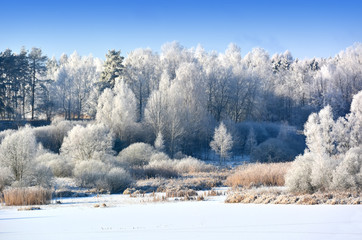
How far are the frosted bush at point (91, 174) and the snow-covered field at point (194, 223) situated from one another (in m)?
11.5

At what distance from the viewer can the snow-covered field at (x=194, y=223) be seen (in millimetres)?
9297

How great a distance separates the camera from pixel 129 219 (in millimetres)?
12344

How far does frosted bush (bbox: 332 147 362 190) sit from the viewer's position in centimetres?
1786

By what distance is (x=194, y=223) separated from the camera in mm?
11055

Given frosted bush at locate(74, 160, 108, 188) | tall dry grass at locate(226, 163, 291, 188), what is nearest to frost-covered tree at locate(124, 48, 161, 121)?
frosted bush at locate(74, 160, 108, 188)

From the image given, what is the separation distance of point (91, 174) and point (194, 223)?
17.1m

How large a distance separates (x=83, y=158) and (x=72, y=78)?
1295 inches

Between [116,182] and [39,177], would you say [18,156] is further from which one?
[116,182]

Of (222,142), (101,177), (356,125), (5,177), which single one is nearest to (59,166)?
(101,177)

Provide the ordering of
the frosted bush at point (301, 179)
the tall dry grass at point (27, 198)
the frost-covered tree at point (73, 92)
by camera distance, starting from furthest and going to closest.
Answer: the frost-covered tree at point (73, 92) → the frosted bush at point (301, 179) → the tall dry grass at point (27, 198)

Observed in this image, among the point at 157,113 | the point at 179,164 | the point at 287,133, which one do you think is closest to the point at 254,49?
the point at 287,133

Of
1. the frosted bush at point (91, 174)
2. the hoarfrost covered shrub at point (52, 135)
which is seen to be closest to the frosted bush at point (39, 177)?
the frosted bush at point (91, 174)

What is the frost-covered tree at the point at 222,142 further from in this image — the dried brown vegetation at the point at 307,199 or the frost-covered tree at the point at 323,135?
the dried brown vegetation at the point at 307,199

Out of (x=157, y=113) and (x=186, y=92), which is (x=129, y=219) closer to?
(x=157, y=113)
